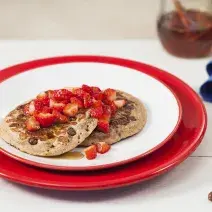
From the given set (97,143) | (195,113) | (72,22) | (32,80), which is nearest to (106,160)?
(97,143)

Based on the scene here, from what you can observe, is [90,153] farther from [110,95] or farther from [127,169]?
[110,95]

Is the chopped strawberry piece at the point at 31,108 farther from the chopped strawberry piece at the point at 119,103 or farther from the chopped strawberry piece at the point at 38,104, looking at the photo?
the chopped strawberry piece at the point at 119,103


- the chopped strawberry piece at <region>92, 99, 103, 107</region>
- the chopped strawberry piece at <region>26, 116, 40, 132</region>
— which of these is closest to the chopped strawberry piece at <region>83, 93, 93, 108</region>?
the chopped strawberry piece at <region>92, 99, 103, 107</region>

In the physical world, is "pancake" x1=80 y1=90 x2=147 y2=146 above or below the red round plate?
above

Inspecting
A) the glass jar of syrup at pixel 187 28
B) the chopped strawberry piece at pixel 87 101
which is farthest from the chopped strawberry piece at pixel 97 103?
the glass jar of syrup at pixel 187 28

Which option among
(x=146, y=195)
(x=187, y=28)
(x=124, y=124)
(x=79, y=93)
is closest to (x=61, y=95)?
(x=79, y=93)

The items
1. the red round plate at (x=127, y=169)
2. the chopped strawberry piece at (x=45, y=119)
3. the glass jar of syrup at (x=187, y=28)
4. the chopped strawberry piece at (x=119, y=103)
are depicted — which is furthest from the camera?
the glass jar of syrup at (x=187, y=28)

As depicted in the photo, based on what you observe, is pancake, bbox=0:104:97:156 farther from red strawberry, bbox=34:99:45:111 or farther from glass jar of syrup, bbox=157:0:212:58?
glass jar of syrup, bbox=157:0:212:58
